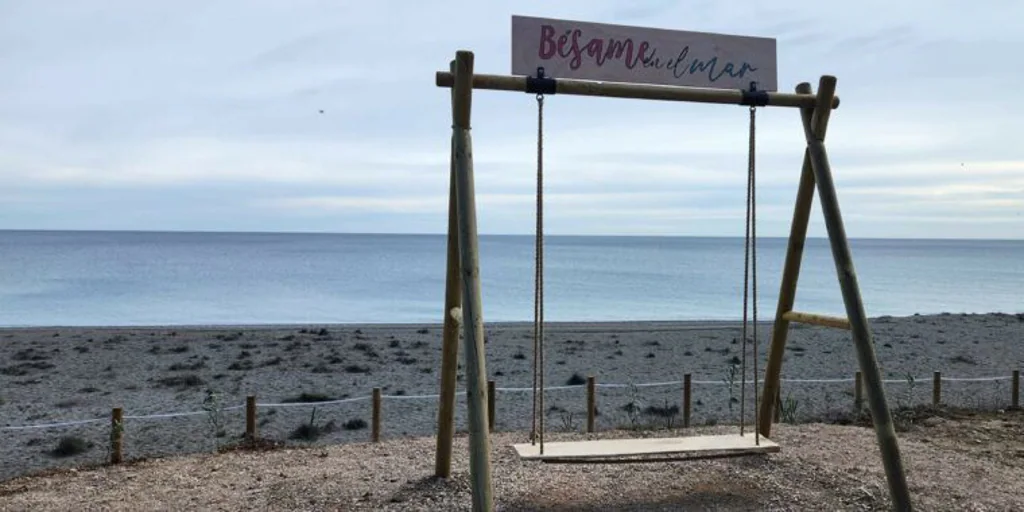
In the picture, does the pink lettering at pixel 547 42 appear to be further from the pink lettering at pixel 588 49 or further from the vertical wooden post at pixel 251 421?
the vertical wooden post at pixel 251 421

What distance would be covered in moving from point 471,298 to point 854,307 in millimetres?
2309

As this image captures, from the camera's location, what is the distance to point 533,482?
18.8 ft

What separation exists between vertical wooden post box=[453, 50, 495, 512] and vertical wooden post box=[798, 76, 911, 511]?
206 cm

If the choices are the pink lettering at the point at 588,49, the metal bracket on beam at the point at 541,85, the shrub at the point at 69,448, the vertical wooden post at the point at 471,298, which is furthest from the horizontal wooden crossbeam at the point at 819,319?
the shrub at the point at 69,448

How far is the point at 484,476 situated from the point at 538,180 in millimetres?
1765

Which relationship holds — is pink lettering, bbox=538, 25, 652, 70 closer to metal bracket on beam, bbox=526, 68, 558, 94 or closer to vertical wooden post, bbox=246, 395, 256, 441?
metal bracket on beam, bbox=526, 68, 558, 94

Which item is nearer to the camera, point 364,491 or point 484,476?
point 484,476

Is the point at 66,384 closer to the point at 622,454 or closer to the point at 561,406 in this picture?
the point at 561,406

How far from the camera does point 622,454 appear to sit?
5.30 meters

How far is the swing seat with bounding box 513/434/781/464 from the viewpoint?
5.21m

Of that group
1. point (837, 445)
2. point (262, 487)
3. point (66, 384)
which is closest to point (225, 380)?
point (66, 384)

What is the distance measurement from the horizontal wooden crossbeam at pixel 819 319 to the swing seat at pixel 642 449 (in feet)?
2.87

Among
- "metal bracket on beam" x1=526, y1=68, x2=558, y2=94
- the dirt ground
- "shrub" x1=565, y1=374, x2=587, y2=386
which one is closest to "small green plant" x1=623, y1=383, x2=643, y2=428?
"shrub" x1=565, y1=374, x2=587, y2=386

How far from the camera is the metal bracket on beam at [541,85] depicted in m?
5.14
